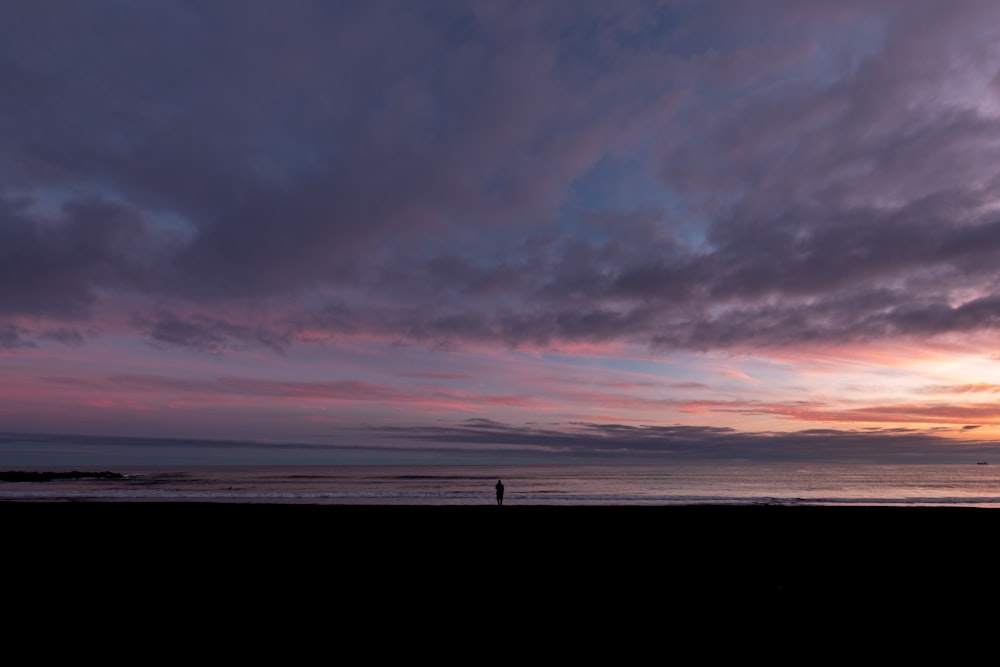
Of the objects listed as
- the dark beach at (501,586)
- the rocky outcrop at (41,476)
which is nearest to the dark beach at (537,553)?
the dark beach at (501,586)

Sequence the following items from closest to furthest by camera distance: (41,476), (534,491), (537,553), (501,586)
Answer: (501,586)
(537,553)
(534,491)
(41,476)

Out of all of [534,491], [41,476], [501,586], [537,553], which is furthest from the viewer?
[41,476]

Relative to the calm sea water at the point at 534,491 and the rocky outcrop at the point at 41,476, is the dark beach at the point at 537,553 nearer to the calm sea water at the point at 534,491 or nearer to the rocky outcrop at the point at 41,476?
the calm sea water at the point at 534,491

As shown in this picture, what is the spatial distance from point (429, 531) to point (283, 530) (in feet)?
18.8

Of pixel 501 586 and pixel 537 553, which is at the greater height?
pixel 501 586

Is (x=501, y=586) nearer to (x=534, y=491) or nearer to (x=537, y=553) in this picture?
(x=537, y=553)

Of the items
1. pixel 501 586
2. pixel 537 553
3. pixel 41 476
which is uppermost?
pixel 501 586

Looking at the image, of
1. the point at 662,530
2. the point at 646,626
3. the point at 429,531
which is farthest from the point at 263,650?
the point at 662,530

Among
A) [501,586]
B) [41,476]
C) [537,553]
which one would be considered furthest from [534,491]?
[41,476]

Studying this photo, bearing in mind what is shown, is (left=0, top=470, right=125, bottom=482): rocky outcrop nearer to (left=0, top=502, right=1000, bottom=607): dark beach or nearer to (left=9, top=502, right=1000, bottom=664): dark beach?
(left=0, top=502, right=1000, bottom=607): dark beach

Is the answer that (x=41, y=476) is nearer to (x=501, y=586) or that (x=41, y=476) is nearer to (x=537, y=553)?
(x=537, y=553)

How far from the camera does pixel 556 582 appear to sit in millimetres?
12969

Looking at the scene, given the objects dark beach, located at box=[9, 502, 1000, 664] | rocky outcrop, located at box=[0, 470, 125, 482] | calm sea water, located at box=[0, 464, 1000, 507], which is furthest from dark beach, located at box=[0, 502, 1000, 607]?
rocky outcrop, located at box=[0, 470, 125, 482]

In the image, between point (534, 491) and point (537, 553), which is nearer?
point (537, 553)
